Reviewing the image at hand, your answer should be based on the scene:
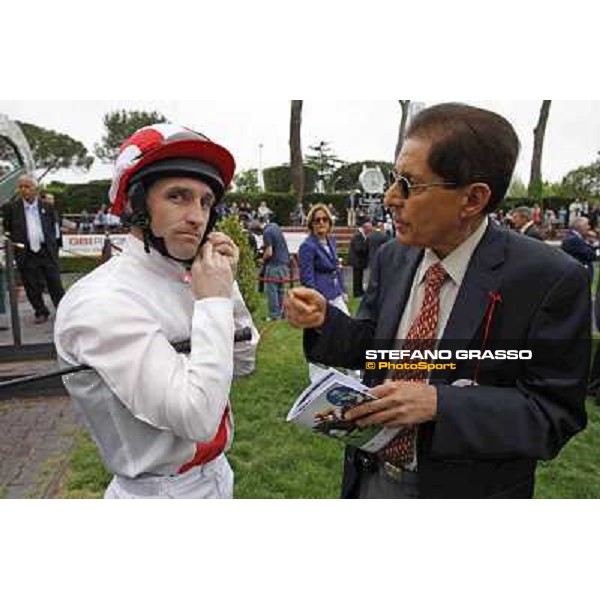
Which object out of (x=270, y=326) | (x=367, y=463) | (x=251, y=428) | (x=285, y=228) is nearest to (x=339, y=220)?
(x=285, y=228)

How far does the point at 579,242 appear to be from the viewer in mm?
3145

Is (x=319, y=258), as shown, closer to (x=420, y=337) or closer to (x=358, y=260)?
(x=358, y=260)

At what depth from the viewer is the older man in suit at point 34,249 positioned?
3957mm

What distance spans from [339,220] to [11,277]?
2.30 metres

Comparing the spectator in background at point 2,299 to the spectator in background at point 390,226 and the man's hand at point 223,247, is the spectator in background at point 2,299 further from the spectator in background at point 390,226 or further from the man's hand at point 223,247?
the man's hand at point 223,247

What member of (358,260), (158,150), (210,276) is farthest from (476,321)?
(358,260)

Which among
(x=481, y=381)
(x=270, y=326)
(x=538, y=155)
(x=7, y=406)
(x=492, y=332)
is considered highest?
(x=538, y=155)

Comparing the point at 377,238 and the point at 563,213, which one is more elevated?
the point at 563,213

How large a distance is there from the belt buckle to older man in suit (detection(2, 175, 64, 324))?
122 inches

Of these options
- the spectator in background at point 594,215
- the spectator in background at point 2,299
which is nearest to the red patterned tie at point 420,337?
the spectator in background at point 594,215

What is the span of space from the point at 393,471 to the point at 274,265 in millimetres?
3549

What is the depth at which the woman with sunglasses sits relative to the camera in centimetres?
343

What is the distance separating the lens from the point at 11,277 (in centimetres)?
380

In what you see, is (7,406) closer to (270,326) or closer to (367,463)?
(270,326)
